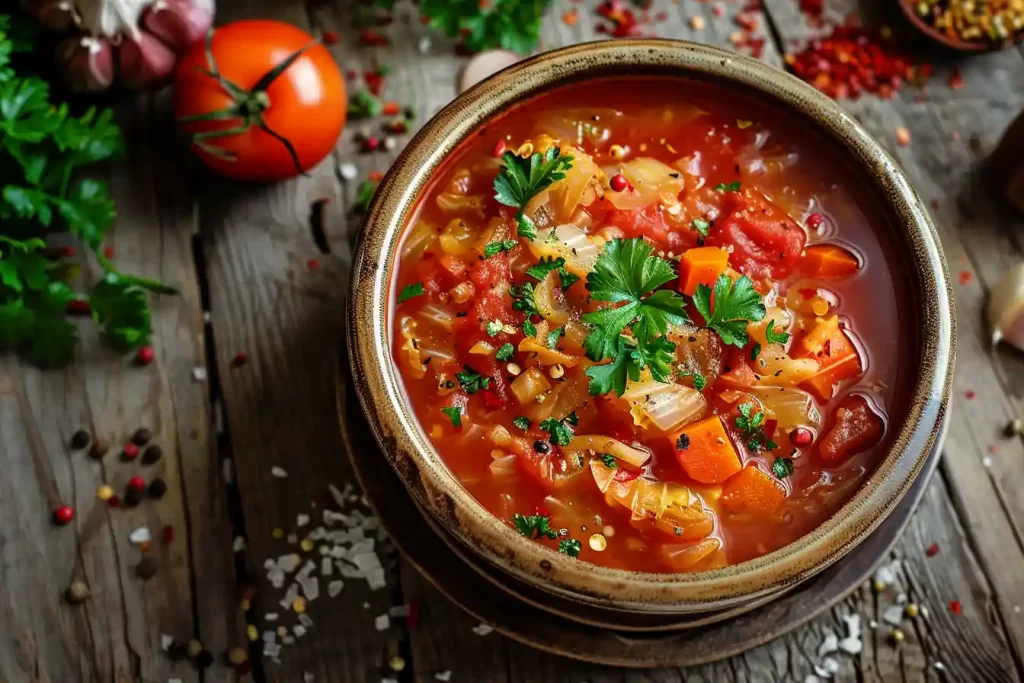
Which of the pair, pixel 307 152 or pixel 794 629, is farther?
pixel 307 152

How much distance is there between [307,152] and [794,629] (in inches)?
75.4

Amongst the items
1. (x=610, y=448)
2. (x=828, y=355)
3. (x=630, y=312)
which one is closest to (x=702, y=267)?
(x=630, y=312)

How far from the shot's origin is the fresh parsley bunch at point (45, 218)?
2.64m

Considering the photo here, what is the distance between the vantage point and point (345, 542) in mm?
2697

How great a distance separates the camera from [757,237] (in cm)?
228

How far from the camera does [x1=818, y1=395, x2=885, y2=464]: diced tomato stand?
216cm

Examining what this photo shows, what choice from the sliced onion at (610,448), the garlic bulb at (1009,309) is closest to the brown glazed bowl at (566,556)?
the sliced onion at (610,448)

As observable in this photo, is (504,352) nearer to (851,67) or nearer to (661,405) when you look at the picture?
(661,405)

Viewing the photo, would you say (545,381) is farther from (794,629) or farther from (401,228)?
(794,629)

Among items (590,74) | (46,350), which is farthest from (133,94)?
(590,74)

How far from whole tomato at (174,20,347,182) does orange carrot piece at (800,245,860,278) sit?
1.44 metres

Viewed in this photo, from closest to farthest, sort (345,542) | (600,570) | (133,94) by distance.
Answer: (600,570) → (345,542) → (133,94)

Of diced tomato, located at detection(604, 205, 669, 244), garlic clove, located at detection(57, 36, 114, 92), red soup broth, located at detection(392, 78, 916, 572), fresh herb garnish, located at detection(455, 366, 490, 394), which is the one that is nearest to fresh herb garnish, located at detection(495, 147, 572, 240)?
red soup broth, located at detection(392, 78, 916, 572)

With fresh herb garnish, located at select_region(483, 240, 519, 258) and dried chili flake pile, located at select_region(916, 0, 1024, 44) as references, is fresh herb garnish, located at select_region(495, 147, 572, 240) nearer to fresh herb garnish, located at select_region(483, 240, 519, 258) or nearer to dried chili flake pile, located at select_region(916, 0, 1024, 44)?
fresh herb garnish, located at select_region(483, 240, 519, 258)
